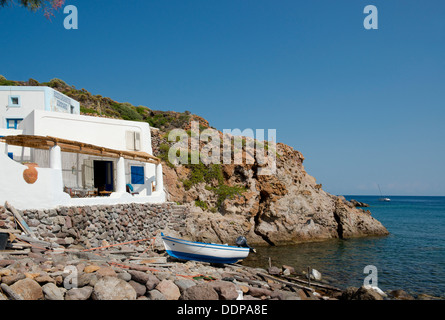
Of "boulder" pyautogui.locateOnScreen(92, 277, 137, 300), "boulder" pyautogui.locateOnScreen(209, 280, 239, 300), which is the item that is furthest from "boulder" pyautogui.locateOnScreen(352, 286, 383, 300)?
"boulder" pyautogui.locateOnScreen(92, 277, 137, 300)

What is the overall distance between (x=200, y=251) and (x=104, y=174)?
11.0 m

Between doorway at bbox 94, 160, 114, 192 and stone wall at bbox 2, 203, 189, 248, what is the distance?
4440mm

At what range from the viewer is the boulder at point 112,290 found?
6.52 metres

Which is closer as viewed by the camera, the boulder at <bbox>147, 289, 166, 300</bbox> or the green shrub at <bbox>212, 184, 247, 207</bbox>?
the boulder at <bbox>147, 289, 166, 300</bbox>

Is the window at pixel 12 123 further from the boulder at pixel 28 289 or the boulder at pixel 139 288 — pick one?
the boulder at pixel 139 288

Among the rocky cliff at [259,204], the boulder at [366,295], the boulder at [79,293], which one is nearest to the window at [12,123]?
the rocky cliff at [259,204]

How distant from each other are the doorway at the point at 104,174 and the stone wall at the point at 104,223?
175 inches

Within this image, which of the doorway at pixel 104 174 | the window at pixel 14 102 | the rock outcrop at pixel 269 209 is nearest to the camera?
the doorway at pixel 104 174

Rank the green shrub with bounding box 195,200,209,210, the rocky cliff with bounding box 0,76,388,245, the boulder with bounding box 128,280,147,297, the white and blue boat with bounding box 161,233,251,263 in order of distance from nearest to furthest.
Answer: the boulder with bounding box 128,280,147,297, the white and blue boat with bounding box 161,233,251,263, the rocky cliff with bounding box 0,76,388,245, the green shrub with bounding box 195,200,209,210

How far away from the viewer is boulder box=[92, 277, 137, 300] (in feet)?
21.4

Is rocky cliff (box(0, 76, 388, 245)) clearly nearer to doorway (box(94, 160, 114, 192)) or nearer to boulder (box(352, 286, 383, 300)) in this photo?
doorway (box(94, 160, 114, 192))

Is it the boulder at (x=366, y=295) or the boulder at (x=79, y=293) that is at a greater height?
the boulder at (x=79, y=293)

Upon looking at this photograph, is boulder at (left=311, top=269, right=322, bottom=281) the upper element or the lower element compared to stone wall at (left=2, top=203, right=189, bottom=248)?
lower

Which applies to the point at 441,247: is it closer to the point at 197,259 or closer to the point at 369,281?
the point at 369,281
